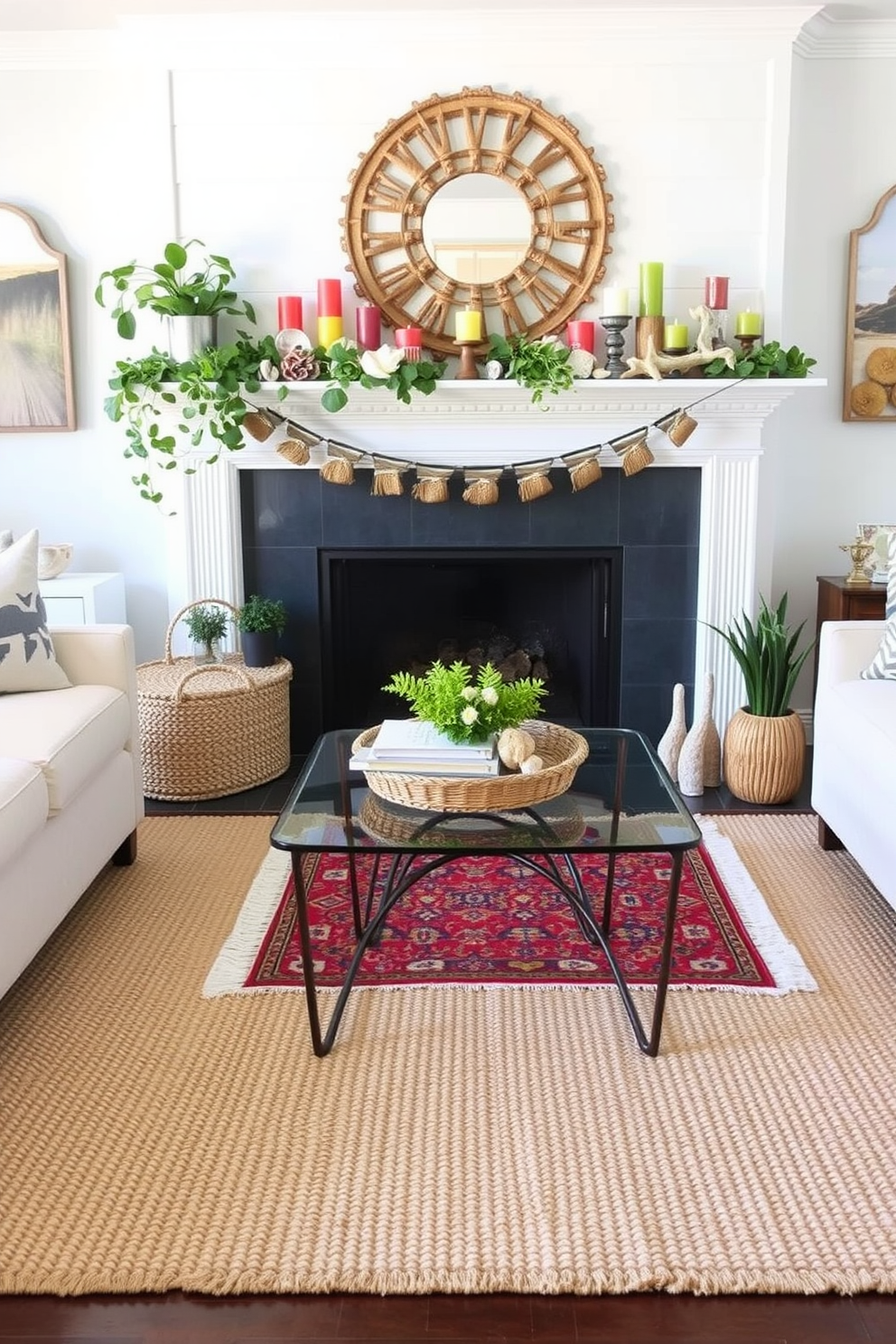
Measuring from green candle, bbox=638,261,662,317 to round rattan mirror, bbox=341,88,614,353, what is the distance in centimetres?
15

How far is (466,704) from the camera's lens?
212cm

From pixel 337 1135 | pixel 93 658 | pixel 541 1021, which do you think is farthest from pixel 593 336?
pixel 337 1135

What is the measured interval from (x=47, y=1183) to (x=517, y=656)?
2.60 meters

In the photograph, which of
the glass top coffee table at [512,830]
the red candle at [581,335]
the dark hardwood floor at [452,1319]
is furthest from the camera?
the red candle at [581,335]

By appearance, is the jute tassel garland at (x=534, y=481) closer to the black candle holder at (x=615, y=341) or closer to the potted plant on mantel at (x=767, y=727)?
the black candle holder at (x=615, y=341)

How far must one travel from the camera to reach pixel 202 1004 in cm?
Result: 226

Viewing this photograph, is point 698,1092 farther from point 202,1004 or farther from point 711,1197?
point 202,1004

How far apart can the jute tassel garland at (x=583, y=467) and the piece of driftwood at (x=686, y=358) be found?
0.85ft

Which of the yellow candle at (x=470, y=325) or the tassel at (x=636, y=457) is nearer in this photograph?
the yellow candle at (x=470, y=325)

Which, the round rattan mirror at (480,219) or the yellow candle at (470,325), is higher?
the round rattan mirror at (480,219)

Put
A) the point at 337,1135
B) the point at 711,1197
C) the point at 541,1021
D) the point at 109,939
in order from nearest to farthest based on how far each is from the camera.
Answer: the point at 711,1197
the point at 337,1135
the point at 541,1021
the point at 109,939

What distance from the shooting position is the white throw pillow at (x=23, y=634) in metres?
2.70

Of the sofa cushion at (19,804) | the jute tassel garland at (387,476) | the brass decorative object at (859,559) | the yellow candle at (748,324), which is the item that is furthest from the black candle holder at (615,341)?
the sofa cushion at (19,804)

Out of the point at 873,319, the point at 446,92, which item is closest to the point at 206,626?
the point at 446,92
